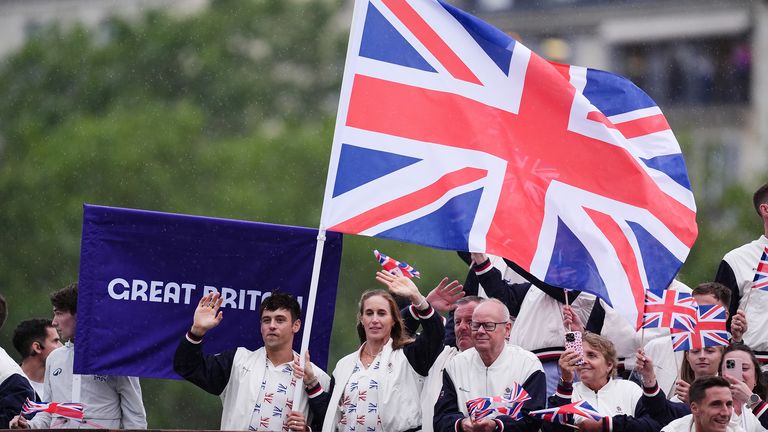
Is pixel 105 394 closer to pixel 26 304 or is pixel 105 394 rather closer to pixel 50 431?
pixel 50 431

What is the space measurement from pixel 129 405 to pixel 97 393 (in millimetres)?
268

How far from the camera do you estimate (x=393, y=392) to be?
12.3m

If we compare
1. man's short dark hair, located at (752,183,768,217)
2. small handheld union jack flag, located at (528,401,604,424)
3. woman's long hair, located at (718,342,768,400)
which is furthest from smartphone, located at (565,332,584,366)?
man's short dark hair, located at (752,183,768,217)

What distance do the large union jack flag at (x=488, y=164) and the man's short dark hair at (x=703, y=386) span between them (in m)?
0.61

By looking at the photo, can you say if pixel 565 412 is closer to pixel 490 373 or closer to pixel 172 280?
pixel 490 373

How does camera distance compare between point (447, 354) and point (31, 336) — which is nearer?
point (447, 354)

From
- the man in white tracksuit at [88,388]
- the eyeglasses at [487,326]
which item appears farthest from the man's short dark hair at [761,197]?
the man in white tracksuit at [88,388]

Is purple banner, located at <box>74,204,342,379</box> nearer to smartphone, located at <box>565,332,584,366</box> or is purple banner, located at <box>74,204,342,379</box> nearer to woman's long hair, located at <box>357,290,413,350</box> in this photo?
woman's long hair, located at <box>357,290,413,350</box>

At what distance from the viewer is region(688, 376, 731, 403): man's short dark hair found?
453 inches

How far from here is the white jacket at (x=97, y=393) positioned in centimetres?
1298

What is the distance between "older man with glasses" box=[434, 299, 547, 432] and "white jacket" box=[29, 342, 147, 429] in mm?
2437

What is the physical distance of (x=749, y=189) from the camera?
47.0 metres

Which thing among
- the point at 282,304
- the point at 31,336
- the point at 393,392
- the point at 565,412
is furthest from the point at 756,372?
the point at 31,336

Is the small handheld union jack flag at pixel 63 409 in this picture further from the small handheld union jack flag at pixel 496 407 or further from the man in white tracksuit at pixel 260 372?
the small handheld union jack flag at pixel 496 407
